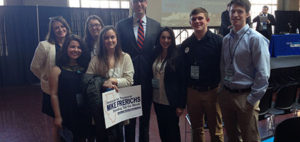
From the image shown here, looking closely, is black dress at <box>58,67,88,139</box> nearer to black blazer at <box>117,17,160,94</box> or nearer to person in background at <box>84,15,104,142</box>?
person in background at <box>84,15,104,142</box>

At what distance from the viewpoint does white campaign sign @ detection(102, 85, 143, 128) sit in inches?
78.0

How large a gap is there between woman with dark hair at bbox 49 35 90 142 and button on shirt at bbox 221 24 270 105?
1343 millimetres

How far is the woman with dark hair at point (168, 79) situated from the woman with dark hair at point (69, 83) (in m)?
0.75

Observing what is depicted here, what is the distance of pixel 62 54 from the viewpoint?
5.96 ft

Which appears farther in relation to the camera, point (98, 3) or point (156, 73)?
point (98, 3)

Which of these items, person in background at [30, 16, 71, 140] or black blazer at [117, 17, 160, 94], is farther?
black blazer at [117, 17, 160, 94]

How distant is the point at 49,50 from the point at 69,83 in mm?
320

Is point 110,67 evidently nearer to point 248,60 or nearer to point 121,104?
point 121,104

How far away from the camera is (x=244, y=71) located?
220 cm

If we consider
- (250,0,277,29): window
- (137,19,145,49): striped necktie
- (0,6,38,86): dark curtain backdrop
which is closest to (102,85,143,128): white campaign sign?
(137,19,145,49): striped necktie

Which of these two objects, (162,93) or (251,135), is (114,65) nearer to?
(162,93)

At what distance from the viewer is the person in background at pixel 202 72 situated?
2332mm

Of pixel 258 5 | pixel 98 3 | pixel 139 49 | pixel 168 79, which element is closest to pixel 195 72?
pixel 168 79

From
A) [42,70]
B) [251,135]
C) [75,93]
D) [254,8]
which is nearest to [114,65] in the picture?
[75,93]
